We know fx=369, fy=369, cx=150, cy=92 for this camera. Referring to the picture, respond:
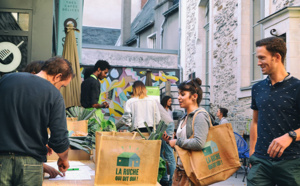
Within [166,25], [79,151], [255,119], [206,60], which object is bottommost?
[79,151]

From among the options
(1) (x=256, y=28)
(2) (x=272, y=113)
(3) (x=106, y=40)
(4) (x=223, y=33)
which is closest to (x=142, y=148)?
(2) (x=272, y=113)

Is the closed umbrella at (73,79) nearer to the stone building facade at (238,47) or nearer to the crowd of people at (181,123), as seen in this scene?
the crowd of people at (181,123)

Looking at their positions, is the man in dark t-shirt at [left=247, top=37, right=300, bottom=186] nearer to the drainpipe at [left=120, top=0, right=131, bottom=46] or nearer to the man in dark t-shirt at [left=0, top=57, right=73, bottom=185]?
the man in dark t-shirt at [left=0, top=57, right=73, bottom=185]

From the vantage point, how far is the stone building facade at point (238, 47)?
7.35m

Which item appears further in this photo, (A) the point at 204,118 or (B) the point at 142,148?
(A) the point at 204,118

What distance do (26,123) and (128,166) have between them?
2.30 ft

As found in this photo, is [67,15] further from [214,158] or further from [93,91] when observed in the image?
[214,158]

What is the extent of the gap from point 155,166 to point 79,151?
115 cm

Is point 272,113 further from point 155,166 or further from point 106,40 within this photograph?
point 106,40

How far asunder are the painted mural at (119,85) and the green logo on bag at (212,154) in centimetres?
1230

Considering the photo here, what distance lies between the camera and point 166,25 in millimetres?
20422

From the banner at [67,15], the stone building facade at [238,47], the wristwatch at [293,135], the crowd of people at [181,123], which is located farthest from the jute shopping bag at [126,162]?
the banner at [67,15]

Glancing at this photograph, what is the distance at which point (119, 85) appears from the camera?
16172 millimetres

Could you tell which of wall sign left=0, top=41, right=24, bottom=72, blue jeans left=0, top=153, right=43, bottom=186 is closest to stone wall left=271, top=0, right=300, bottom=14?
wall sign left=0, top=41, right=24, bottom=72
